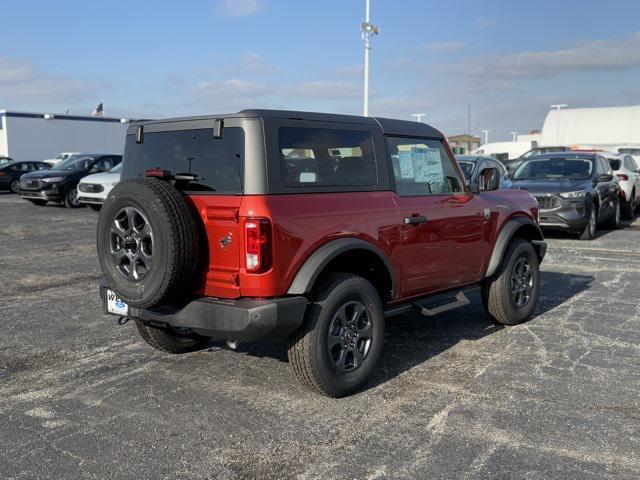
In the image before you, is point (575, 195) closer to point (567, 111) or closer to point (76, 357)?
point (76, 357)

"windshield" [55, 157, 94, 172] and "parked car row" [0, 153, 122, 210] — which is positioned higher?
"windshield" [55, 157, 94, 172]

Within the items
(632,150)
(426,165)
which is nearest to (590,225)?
(426,165)

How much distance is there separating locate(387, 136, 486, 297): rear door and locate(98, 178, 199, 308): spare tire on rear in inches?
64.3

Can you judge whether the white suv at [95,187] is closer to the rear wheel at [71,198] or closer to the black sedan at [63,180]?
the black sedan at [63,180]

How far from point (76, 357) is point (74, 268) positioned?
4184mm

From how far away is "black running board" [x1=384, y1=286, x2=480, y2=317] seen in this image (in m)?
4.91

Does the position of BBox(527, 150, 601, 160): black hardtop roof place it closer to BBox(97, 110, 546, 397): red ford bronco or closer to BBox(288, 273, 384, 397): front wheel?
BBox(97, 110, 546, 397): red ford bronco

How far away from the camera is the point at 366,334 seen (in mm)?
4492

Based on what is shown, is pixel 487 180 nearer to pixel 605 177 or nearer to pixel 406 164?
pixel 406 164

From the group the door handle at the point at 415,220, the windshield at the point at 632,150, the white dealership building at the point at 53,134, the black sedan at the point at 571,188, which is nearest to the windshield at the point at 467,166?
the black sedan at the point at 571,188

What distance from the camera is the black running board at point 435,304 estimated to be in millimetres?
4910

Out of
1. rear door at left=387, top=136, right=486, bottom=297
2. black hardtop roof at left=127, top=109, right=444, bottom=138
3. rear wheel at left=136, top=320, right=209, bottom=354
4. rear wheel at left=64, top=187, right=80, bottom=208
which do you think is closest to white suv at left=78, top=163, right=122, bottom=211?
rear wheel at left=64, top=187, right=80, bottom=208

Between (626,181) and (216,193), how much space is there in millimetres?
14157

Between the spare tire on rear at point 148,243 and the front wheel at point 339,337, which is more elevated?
the spare tire on rear at point 148,243
